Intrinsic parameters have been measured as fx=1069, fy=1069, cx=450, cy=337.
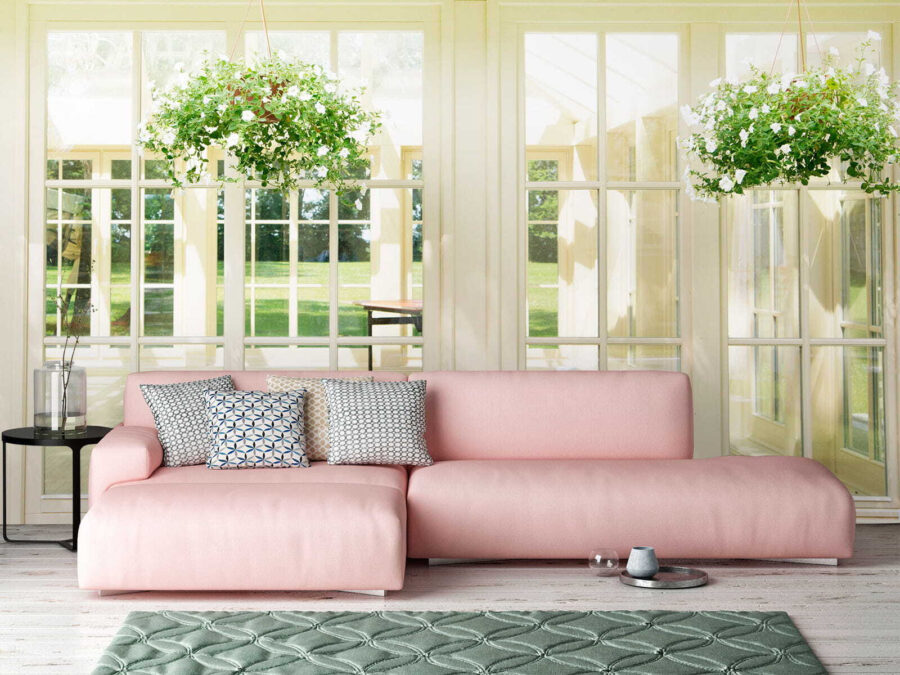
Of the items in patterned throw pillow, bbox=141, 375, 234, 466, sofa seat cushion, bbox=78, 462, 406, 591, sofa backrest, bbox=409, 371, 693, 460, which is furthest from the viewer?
sofa backrest, bbox=409, 371, 693, 460

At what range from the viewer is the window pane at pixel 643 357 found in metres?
5.45

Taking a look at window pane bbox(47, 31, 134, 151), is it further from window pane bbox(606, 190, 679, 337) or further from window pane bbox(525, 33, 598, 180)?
window pane bbox(606, 190, 679, 337)

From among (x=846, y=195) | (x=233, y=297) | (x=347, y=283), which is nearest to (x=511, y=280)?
(x=347, y=283)

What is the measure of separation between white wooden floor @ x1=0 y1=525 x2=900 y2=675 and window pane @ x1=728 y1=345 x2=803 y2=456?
37.0 inches

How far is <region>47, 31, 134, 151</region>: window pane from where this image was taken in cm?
538

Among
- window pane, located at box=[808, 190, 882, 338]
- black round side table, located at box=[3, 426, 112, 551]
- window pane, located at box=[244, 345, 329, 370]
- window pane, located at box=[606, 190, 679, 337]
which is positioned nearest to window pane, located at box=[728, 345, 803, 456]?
window pane, located at box=[808, 190, 882, 338]

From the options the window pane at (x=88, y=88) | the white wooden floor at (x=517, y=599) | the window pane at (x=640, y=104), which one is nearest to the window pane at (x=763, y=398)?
the white wooden floor at (x=517, y=599)

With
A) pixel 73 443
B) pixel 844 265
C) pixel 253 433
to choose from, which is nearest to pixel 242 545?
pixel 253 433

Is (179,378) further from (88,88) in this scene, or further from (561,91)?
(561,91)

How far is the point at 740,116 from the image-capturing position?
161 inches

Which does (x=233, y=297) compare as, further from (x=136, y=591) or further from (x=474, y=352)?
(x=136, y=591)

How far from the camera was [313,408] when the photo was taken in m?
4.74

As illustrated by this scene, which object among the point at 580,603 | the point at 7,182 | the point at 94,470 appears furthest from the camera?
the point at 7,182

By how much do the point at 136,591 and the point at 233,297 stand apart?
1.78m
